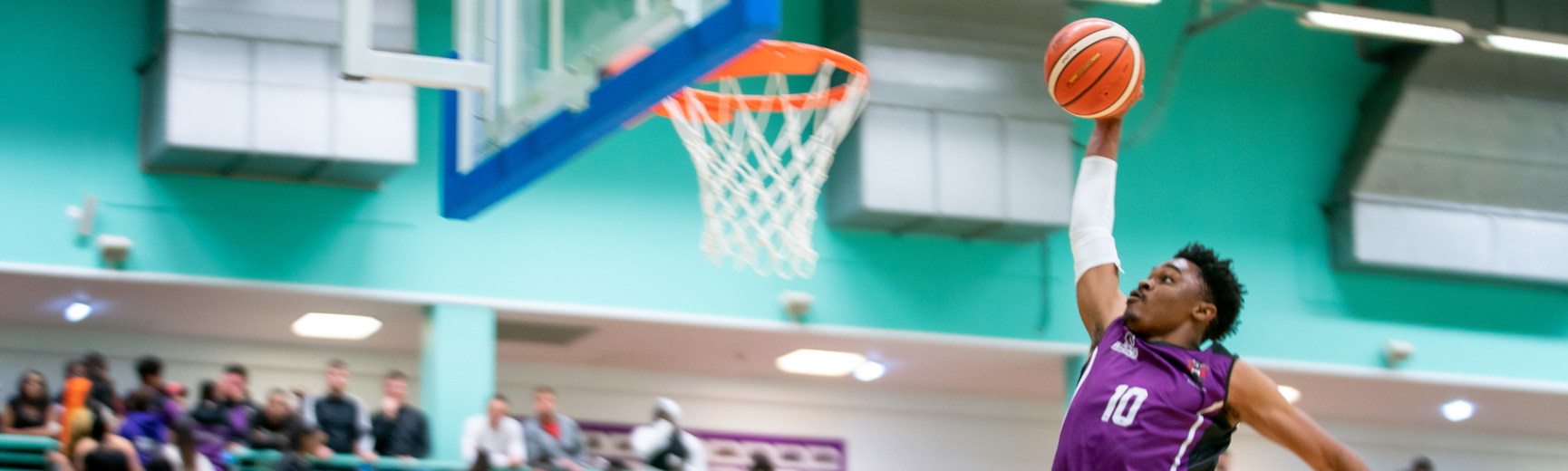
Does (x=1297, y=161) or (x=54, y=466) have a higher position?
(x=1297, y=161)

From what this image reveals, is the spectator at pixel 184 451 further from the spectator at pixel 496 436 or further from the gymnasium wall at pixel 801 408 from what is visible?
the gymnasium wall at pixel 801 408

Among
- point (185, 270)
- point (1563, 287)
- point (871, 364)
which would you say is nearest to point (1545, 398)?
point (1563, 287)

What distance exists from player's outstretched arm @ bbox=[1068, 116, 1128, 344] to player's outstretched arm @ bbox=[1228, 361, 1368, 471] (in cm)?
40

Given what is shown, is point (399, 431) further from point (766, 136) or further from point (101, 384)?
point (766, 136)

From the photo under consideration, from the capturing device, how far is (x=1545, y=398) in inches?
619

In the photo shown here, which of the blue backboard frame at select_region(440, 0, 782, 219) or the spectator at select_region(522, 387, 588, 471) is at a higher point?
the blue backboard frame at select_region(440, 0, 782, 219)

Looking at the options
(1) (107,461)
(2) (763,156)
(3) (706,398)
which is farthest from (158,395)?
(3) (706,398)

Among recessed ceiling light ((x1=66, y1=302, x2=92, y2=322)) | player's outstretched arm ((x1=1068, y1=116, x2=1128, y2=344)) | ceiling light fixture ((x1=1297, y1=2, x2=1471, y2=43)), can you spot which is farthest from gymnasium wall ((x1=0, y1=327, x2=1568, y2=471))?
player's outstretched arm ((x1=1068, y1=116, x2=1128, y2=344))

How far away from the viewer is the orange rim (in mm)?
8688

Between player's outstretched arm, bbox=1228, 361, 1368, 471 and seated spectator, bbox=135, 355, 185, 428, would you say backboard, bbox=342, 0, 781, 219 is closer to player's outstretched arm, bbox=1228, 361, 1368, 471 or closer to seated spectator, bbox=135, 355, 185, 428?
player's outstretched arm, bbox=1228, 361, 1368, 471

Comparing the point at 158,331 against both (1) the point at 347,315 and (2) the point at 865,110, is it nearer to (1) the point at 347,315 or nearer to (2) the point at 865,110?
(1) the point at 347,315

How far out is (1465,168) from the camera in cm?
1467

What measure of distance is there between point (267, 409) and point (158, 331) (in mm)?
3244

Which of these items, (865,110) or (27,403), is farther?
(865,110)
